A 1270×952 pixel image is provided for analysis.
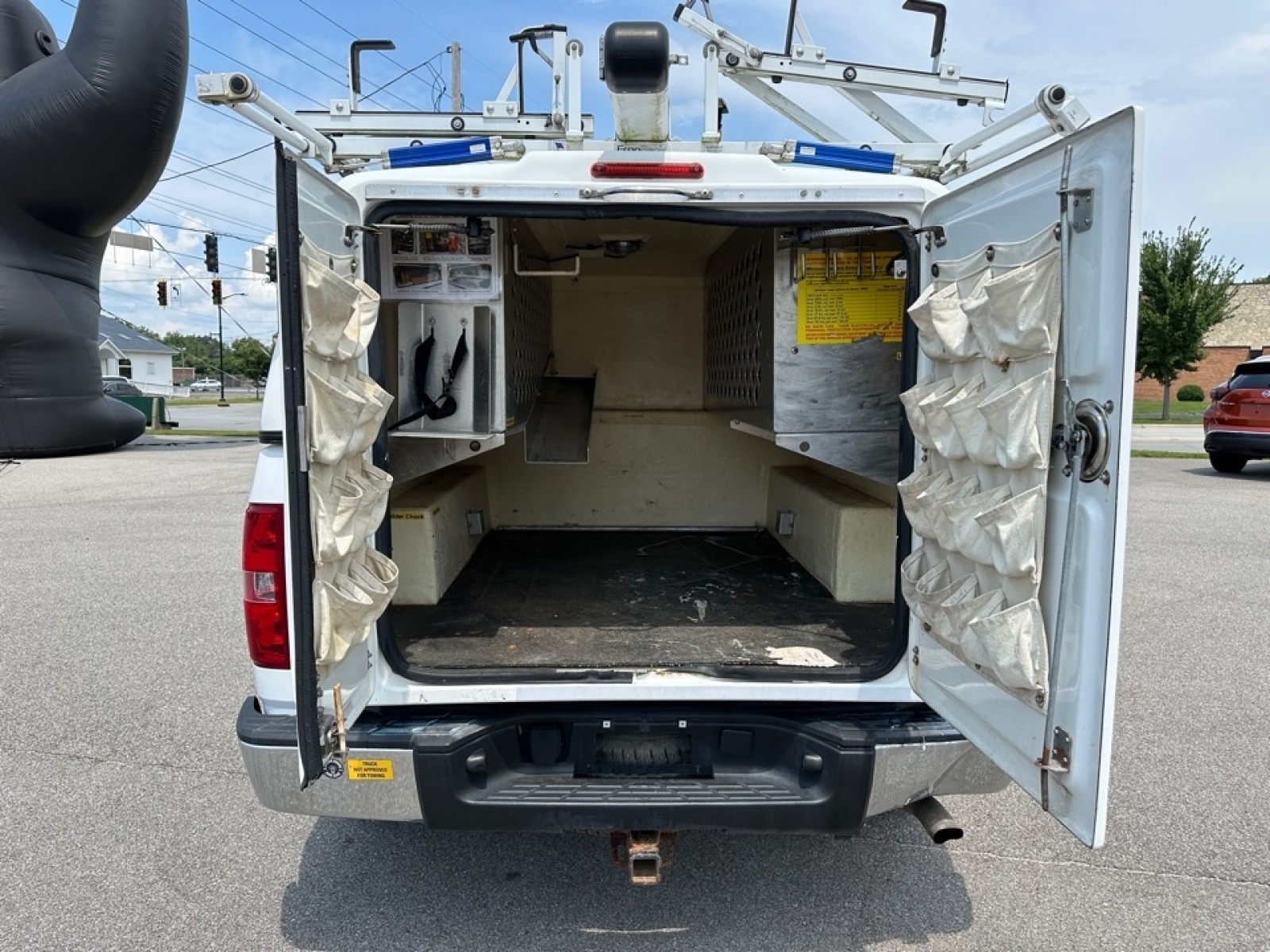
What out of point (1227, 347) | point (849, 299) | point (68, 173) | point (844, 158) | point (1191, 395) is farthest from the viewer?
point (1227, 347)

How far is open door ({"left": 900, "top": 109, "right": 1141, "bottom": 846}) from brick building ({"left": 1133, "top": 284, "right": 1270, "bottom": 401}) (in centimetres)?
3966

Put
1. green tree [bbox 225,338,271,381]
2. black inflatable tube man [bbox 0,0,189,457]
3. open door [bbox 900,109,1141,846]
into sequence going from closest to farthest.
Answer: open door [bbox 900,109,1141,846]
black inflatable tube man [bbox 0,0,189,457]
green tree [bbox 225,338,271,381]

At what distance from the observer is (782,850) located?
2855 mm

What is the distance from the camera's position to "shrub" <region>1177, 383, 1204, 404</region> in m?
35.8

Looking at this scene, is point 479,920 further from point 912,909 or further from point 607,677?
point 912,909

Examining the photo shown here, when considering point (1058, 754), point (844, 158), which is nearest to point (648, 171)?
point (844, 158)

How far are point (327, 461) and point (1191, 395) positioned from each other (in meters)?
42.1

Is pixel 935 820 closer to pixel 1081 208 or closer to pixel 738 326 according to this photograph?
pixel 1081 208

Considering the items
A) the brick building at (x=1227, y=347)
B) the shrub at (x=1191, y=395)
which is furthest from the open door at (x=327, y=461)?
the shrub at (x=1191, y=395)

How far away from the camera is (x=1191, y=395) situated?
35781mm

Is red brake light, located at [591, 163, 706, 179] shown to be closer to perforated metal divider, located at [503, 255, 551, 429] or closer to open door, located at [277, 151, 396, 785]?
open door, located at [277, 151, 396, 785]

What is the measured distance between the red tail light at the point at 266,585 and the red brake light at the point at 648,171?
3.96 ft

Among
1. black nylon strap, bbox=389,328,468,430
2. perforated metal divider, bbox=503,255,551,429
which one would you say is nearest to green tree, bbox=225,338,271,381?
perforated metal divider, bbox=503,255,551,429

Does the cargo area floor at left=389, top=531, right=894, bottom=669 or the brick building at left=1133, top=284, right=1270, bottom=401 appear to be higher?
the brick building at left=1133, top=284, right=1270, bottom=401
